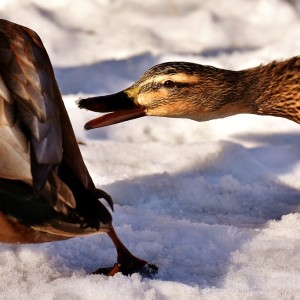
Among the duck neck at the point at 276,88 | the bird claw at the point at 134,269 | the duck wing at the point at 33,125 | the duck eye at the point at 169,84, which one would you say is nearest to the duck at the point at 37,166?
the duck wing at the point at 33,125

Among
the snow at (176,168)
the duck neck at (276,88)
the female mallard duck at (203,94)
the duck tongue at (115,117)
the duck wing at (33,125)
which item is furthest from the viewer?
the duck neck at (276,88)

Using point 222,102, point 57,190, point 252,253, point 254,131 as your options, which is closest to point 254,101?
point 222,102

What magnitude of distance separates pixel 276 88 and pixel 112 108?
1.08 metres

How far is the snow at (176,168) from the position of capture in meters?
2.77

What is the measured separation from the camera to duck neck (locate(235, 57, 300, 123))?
439cm

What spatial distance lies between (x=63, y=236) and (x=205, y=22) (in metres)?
4.44

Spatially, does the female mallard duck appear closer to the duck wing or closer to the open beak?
the open beak

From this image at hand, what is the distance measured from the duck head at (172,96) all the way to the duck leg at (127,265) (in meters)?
0.99

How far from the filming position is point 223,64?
5.91 m

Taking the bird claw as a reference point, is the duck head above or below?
Answer: above

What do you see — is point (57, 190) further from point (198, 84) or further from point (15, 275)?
point (198, 84)

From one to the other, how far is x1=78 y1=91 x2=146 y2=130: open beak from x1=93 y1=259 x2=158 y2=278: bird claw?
1037 mm

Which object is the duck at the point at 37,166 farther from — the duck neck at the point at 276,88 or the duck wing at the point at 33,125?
the duck neck at the point at 276,88

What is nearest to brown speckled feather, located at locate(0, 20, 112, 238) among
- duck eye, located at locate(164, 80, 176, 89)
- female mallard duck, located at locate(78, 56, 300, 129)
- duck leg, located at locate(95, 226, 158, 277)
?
duck leg, located at locate(95, 226, 158, 277)
